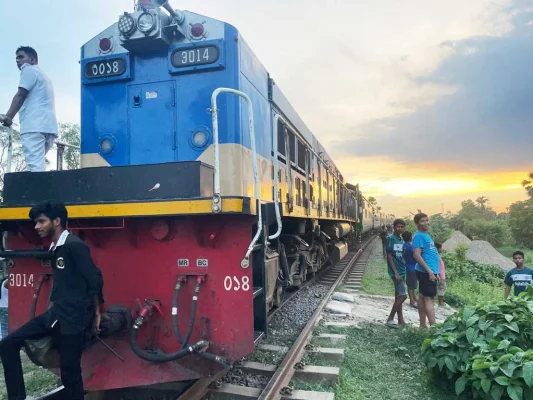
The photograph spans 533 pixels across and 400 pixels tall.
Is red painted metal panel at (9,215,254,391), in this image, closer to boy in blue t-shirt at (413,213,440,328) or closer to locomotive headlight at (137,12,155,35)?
locomotive headlight at (137,12,155,35)

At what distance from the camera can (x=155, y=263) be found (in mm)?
3508

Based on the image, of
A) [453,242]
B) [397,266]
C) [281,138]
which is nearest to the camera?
[281,138]

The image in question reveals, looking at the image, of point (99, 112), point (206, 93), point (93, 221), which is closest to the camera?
point (93, 221)

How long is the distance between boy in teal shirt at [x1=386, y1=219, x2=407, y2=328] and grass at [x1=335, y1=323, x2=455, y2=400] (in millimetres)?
380

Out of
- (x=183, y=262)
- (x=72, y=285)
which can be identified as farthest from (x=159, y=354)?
(x=72, y=285)

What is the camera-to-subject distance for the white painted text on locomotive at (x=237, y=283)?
11.0 feet

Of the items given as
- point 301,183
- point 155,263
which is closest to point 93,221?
point 155,263

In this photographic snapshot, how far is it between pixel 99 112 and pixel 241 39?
1.76m

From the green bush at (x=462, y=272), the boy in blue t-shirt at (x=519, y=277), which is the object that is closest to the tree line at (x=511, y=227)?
the green bush at (x=462, y=272)

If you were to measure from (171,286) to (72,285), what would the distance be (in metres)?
0.79

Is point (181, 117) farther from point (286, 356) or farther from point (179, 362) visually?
point (286, 356)

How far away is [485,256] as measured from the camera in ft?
79.0

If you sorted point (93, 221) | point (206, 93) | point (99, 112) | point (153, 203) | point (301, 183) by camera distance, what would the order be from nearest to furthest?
point (153, 203)
point (93, 221)
point (206, 93)
point (99, 112)
point (301, 183)

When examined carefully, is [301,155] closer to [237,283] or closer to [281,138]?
[281,138]
